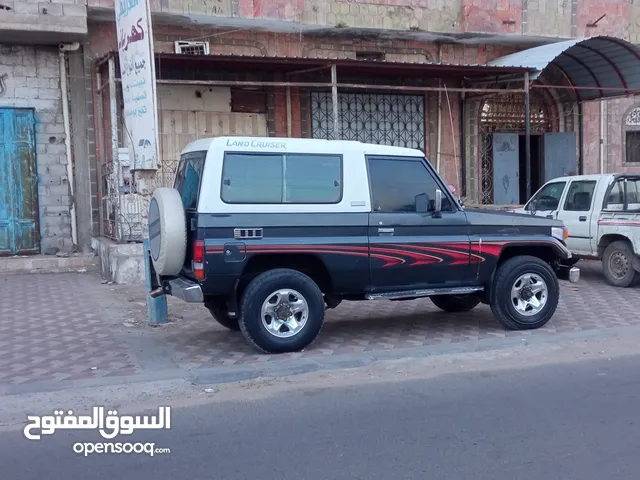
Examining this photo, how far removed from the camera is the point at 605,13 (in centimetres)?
1761

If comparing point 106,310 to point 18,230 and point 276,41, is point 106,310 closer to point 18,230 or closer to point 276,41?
point 18,230

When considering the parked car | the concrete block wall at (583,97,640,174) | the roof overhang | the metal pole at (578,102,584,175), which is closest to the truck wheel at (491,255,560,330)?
the parked car

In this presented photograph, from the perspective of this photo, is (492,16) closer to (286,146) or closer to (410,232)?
(410,232)

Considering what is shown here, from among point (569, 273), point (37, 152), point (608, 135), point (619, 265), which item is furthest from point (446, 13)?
point (569, 273)

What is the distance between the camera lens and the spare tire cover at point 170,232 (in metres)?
6.98

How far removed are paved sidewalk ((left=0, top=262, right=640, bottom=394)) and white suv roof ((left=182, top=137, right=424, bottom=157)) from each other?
2.08 meters

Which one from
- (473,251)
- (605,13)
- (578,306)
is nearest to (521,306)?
(473,251)

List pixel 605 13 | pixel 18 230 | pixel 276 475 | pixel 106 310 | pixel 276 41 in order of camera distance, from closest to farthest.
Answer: pixel 276 475
pixel 106 310
pixel 18 230
pixel 276 41
pixel 605 13

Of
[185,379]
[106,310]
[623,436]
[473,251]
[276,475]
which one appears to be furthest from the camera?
[106,310]

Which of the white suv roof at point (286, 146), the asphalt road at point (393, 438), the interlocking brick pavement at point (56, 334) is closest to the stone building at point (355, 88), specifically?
the interlocking brick pavement at point (56, 334)

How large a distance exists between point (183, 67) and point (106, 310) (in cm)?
607

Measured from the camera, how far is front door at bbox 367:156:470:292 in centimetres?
768

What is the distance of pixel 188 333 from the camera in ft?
28.4

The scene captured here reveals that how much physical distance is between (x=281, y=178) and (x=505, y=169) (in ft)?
37.2
